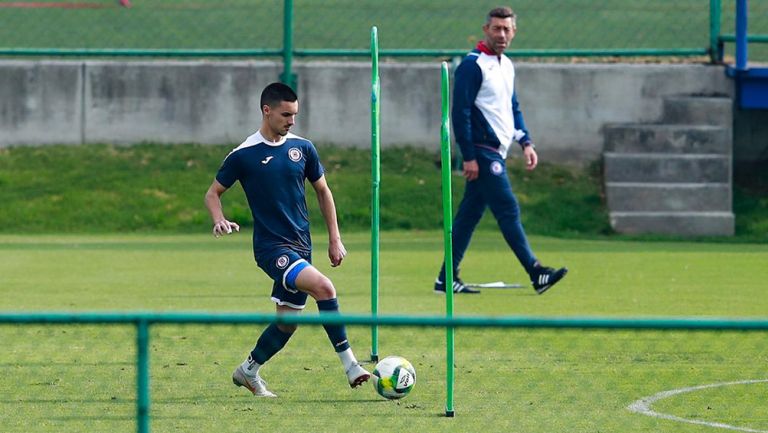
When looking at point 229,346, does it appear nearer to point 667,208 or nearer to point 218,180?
point 218,180

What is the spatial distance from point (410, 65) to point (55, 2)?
6.51 m

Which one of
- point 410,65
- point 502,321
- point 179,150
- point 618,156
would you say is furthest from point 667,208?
point 502,321

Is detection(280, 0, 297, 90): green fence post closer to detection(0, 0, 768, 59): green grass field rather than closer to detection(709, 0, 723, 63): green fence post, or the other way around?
detection(0, 0, 768, 59): green grass field

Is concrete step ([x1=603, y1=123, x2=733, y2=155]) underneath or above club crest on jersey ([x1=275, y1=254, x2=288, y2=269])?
above

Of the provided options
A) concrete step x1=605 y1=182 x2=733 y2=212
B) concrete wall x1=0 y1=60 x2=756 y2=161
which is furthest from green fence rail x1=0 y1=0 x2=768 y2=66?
concrete step x1=605 y1=182 x2=733 y2=212

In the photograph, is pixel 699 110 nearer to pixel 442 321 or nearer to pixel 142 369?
pixel 442 321

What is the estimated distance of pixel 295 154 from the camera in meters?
7.96

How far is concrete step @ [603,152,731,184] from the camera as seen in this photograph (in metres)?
16.9

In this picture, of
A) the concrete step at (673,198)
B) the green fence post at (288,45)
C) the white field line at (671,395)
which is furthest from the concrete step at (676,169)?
the white field line at (671,395)

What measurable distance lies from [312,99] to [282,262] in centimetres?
1020

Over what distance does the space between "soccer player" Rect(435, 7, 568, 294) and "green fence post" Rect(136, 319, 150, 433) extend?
22.2 feet

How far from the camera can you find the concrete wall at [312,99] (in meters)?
17.7

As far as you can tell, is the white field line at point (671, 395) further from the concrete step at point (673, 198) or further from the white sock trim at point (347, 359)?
the concrete step at point (673, 198)

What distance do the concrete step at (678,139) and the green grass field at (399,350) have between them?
9.01ft
